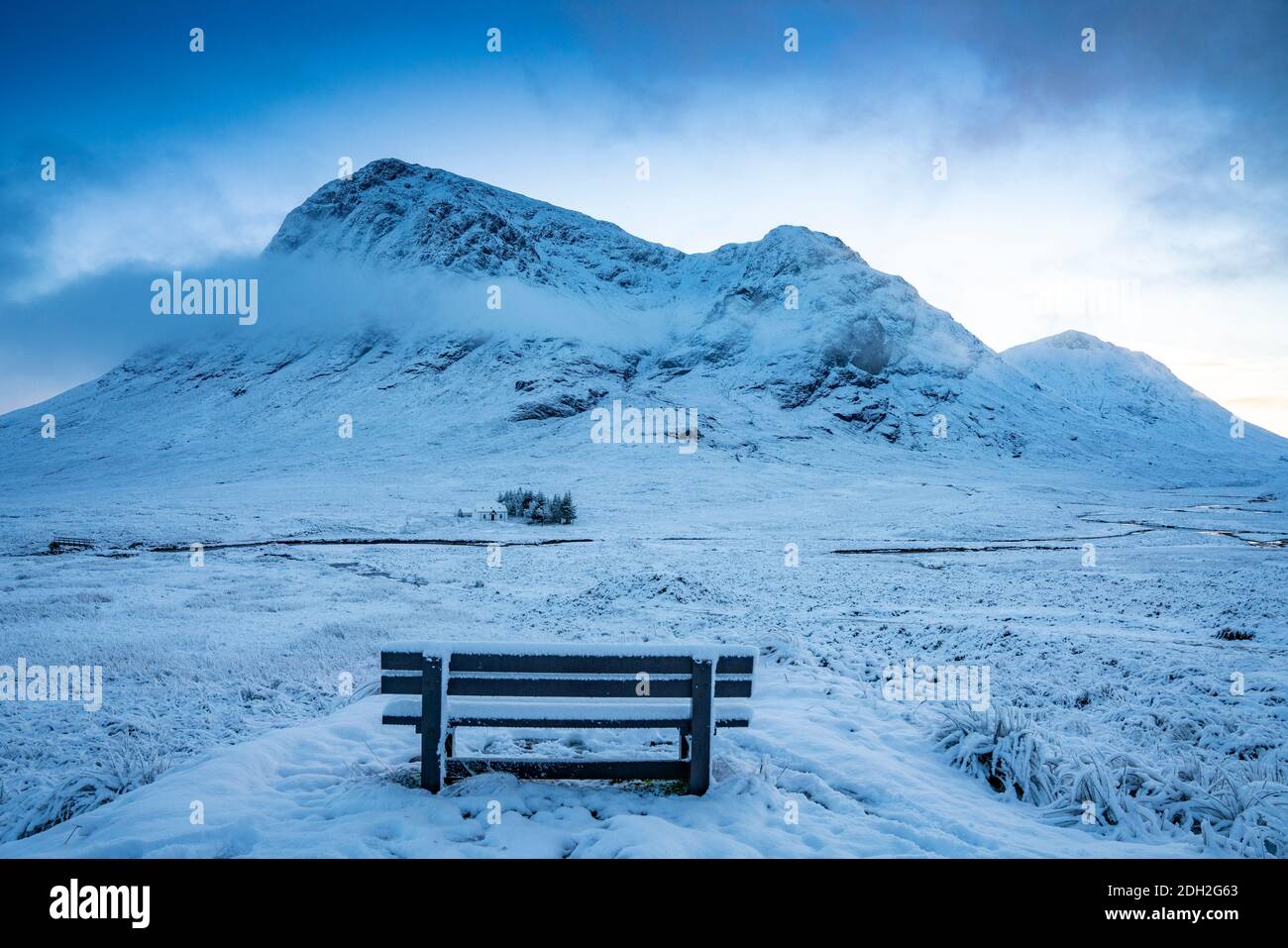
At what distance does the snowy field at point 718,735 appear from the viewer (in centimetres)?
540

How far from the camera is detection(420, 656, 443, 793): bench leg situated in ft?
17.7

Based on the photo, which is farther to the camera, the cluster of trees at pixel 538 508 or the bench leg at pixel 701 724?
the cluster of trees at pixel 538 508

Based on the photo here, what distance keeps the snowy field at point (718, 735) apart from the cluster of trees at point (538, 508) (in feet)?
57.7

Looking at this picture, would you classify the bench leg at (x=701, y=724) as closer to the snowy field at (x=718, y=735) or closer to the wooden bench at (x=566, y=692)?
the wooden bench at (x=566, y=692)

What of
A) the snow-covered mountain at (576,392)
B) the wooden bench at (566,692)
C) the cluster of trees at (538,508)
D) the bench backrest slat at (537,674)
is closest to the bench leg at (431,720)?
the wooden bench at (566,692)

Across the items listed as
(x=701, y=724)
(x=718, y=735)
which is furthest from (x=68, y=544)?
(x=701, y=724)

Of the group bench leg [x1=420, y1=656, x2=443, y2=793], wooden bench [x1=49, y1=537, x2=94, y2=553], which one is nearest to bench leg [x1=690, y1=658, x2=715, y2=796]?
bench leg [x1=420, y1=656, x2=443, y2=793]

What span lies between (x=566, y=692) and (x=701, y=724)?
4.07 ft

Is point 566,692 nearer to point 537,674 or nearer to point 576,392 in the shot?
point 537,674

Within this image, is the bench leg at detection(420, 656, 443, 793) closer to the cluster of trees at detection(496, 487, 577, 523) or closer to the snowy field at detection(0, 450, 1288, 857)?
the snowy field at detection(0, 450, 1288, 857)

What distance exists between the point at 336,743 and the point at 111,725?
3.72m

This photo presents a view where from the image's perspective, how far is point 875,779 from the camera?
6.66 m

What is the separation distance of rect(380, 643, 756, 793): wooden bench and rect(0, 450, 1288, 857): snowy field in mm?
257
